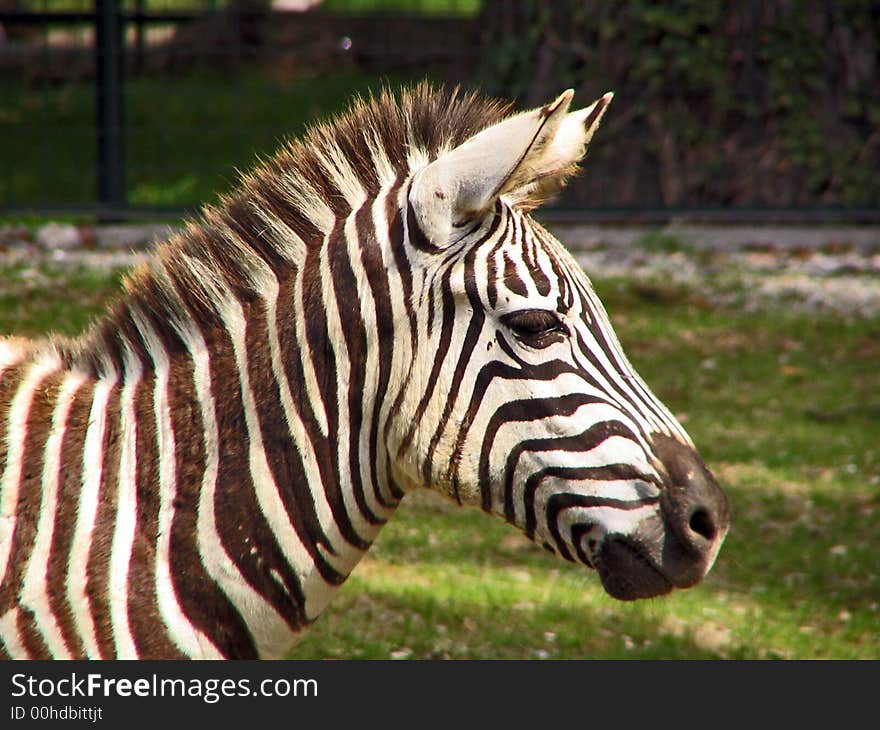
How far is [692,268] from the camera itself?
9.70 m

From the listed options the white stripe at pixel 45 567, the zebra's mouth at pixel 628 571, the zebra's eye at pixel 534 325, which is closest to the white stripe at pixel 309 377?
the zebra's eye at pixel 534 325

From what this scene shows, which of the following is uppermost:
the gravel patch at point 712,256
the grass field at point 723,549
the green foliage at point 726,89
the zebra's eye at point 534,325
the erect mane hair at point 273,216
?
the green foliage at point 726,89

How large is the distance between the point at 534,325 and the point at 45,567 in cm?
115

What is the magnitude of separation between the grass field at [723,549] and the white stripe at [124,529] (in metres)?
2.11

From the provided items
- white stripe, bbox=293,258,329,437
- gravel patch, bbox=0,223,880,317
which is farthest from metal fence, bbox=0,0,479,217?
white stripe, bbox=293,258,329,437

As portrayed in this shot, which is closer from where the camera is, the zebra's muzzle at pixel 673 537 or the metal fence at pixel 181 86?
the zebra's muzzle at pixel 673 537

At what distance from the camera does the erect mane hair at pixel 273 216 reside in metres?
2.68

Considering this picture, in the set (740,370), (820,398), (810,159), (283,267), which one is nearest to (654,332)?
(740,370)

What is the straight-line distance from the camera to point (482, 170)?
97.6 inches

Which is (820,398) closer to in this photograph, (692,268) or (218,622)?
(692,268)

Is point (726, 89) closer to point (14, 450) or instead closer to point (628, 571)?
point (628, 571)

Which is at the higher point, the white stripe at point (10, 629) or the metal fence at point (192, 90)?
the metal fence at point (192, 90)

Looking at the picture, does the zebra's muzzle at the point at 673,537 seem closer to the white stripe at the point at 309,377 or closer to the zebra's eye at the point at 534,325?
the zebra's eye at the point at 534,325
